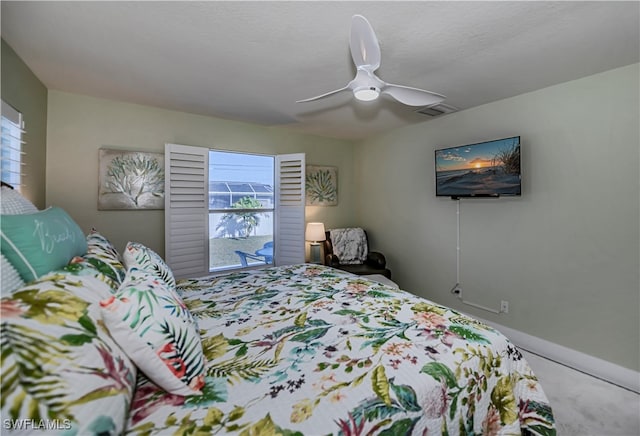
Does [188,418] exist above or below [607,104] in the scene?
below

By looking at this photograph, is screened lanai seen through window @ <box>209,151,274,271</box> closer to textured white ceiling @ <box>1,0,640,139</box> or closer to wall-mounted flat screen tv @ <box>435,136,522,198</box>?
textured white ceiling @ <box>1,0,640,139</box>

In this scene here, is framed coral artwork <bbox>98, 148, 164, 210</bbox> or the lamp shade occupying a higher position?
framed coral artwork <bbox>98, 148, 164, 210</bbox>

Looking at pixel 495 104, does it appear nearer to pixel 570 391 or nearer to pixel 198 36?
pixel 570 391

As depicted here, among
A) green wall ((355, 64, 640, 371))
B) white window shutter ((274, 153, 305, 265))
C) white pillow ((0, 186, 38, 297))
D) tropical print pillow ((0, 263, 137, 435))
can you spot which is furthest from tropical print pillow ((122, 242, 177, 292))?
green wall ((355, 64, 640, 371))

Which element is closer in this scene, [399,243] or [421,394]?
[421,394]

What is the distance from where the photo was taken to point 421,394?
3.43 feet

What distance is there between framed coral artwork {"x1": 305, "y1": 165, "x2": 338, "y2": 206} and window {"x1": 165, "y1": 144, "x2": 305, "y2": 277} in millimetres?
498

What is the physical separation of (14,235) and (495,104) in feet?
12.4

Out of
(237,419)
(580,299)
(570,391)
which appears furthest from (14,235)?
(580,299)

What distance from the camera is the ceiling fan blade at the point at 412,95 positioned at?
198cm

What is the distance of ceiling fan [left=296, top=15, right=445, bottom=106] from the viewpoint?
4.74ft

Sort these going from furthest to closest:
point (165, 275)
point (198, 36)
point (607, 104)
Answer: point (607, 104), point (198, 36), point (165, 275)

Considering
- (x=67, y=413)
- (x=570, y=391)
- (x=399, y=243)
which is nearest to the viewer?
(x=67, y=413)

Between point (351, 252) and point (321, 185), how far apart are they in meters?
1.16
